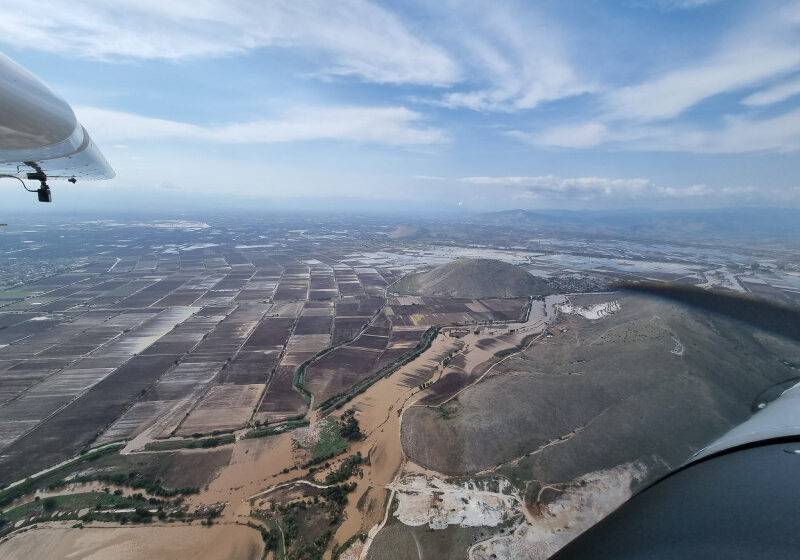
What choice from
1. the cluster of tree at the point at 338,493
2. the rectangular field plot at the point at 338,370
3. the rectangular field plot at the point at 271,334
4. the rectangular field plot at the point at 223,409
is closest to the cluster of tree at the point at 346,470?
the cluster of tree at the point at 338,493

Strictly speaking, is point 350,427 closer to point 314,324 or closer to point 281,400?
point 281,400

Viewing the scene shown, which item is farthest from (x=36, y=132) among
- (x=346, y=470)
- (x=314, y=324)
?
(x=314, y=324)

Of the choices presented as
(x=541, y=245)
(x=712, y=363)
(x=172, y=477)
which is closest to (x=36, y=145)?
(x=172, y=477)

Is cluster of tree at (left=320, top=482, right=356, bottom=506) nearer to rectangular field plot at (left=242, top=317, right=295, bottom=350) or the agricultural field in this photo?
the agricultural field

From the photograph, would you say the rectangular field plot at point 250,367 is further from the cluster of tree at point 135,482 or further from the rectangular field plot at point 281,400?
the cluster of tree at point 135,482

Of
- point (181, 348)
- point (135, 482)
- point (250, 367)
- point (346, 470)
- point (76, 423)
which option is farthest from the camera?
point (181, 348)

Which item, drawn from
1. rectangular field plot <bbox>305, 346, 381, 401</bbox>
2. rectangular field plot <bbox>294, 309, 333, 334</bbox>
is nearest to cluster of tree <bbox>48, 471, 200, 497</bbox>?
rectangular field plot <bbox>305, 346, 381, 401</bbox>

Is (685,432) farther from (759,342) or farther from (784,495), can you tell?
(784,495)

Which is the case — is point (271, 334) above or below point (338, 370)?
below
